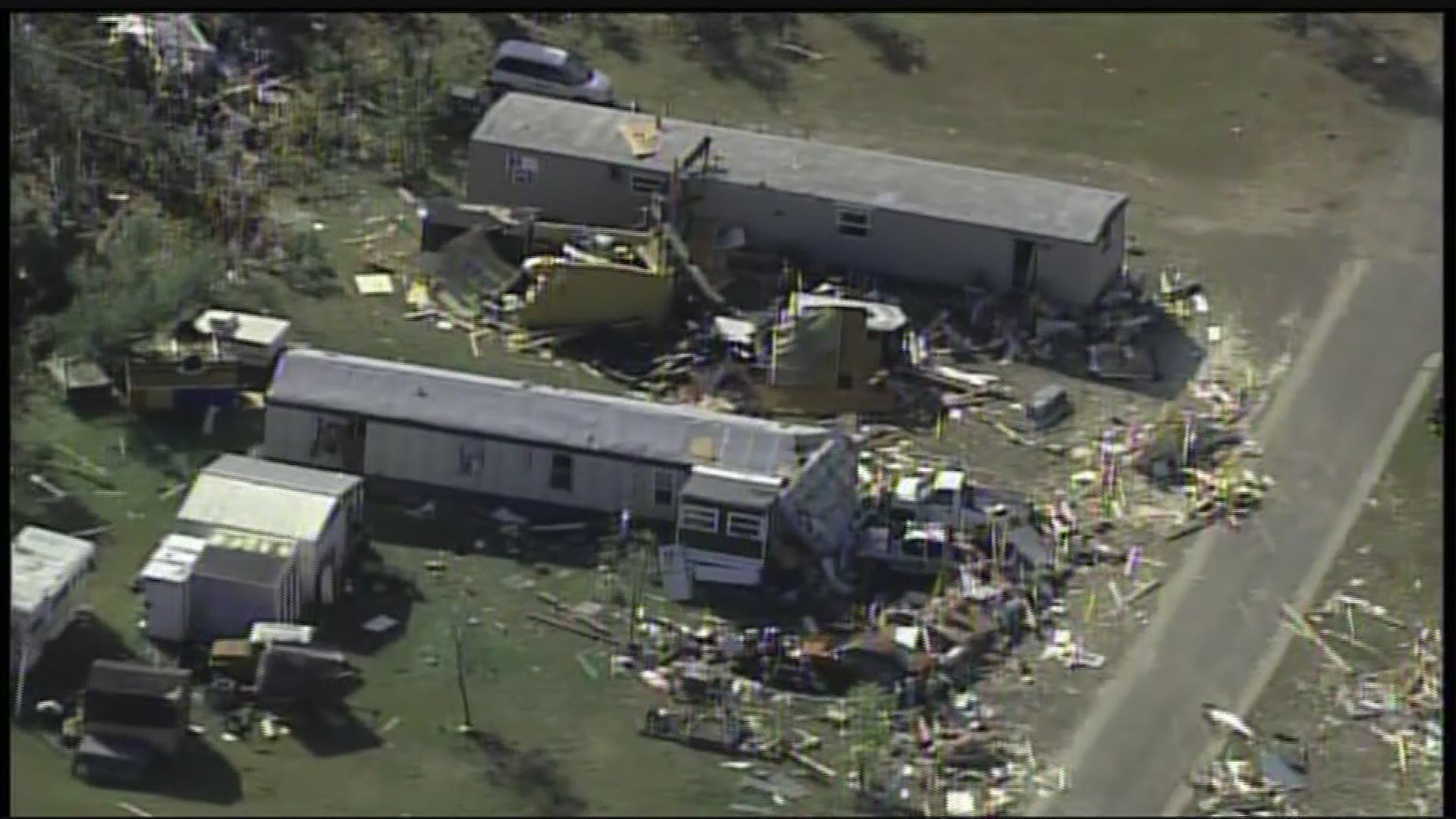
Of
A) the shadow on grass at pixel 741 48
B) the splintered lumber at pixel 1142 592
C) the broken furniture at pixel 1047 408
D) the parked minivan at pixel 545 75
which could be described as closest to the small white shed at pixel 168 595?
the splintered lumber at pixel 1142 592

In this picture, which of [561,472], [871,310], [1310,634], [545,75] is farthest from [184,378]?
[1310,634]

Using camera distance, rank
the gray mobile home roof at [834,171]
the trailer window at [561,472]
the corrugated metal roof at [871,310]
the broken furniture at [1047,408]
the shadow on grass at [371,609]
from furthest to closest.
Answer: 1. the gray mobile home roof at [834,171]
2. the corrugated metal roof at [871,310]
3. the broken furniture at [1047,408]
4. the trailer window at [561,472]
5. the shadow on grass at [371,609]

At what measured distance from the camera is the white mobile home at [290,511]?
27.8 metres

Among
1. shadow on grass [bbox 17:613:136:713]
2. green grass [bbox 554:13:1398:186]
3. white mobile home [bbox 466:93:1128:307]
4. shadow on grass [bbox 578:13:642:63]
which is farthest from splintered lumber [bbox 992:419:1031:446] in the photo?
shadow on grass [bbox 578:13:642:63]

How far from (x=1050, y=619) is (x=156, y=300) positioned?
32.3 feet

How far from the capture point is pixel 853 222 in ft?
114

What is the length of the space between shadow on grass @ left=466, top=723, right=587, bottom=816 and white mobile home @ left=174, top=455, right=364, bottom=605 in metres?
2.72

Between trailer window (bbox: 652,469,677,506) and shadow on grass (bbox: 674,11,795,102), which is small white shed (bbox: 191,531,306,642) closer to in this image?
trailer window (bbox: 652,469,677,506)

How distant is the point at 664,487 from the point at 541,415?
1.38 meters

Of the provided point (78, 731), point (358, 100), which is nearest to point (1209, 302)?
point (358, 100)

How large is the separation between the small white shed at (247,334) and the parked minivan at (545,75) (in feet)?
25.2

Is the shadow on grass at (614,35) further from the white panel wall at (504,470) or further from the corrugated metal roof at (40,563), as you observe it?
Result: the corrugated metal roof at (40,563)

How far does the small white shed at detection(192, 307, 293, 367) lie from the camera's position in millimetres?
31609

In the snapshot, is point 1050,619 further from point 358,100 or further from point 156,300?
point 358,100
